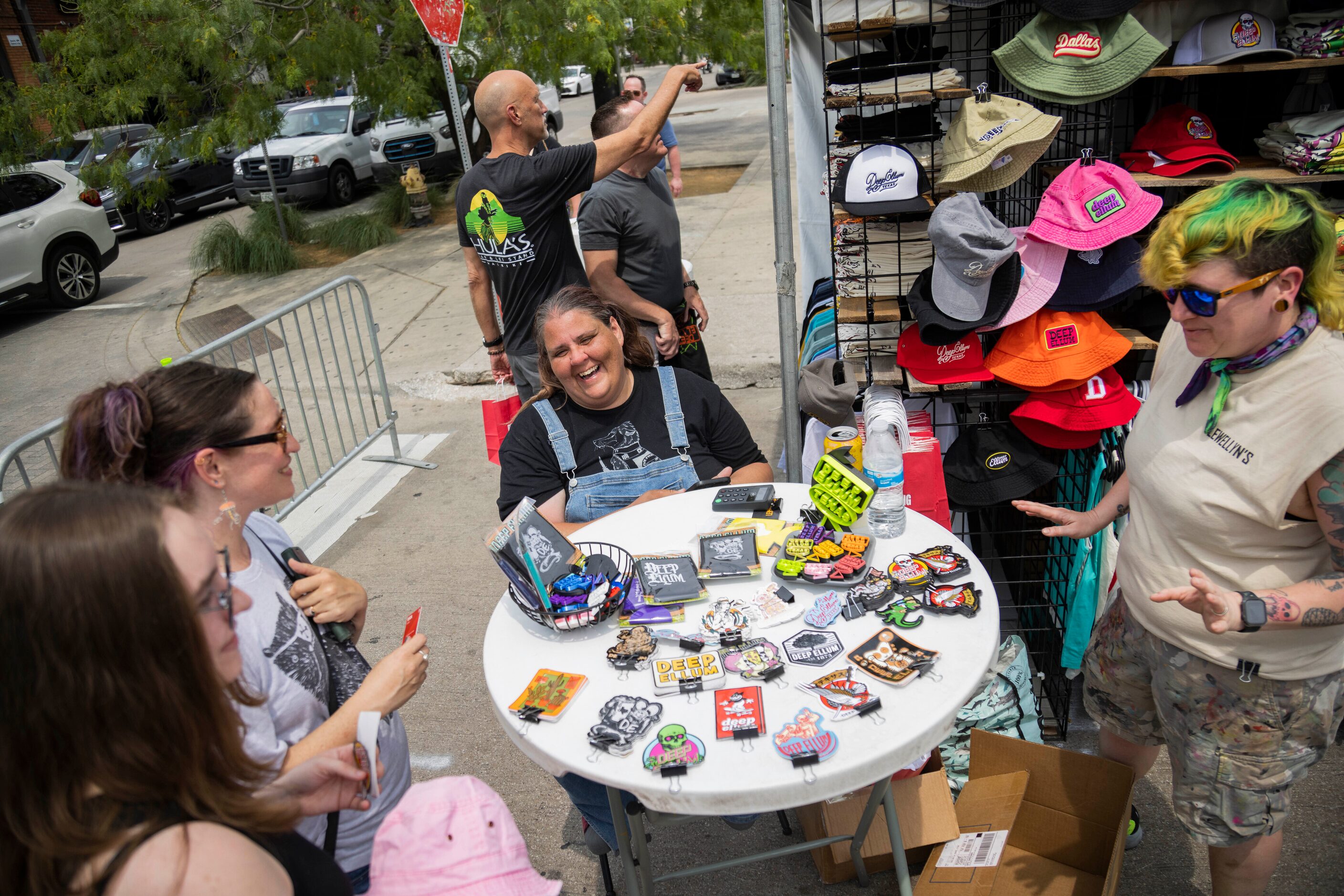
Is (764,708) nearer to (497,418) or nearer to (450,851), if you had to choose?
(450,851)

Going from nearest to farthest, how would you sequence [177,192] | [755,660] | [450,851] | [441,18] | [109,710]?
[109,710] → [450,851] → [755,660] → [441,18] → [177,192]

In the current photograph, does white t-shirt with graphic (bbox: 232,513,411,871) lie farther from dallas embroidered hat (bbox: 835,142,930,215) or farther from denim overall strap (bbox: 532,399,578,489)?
dallas embroidered hat (bbox: 835,142,930,215)

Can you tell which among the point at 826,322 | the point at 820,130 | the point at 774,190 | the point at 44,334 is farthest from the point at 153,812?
the point at 44,334

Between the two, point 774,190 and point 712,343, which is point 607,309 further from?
point 712,343

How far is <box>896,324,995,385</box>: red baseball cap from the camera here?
9.28 ft

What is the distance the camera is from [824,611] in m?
2.05

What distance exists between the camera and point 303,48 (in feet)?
28.8

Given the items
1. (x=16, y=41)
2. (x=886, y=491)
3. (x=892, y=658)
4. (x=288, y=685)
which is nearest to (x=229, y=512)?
(x=288, y=685)

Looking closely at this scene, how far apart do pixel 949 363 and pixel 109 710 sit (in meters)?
2.46

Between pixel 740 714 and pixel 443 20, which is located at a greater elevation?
pixel 443 20

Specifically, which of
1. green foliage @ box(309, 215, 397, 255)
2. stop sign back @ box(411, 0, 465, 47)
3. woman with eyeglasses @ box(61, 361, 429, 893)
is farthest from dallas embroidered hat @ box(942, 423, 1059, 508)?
green foliage @ box(309, 215, 397, 255)

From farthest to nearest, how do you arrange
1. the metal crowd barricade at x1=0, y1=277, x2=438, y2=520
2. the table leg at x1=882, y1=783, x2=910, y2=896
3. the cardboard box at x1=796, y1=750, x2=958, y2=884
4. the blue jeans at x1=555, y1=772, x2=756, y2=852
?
the metal crowd barricade at x1=0, y1=277, x2=438, y2=520, the cardboard box at x1=796, y1=750, x2=958, y2=884, the blue jeans at x1=555, y1=772, x2=756, y2=852, the table leg at x1=882, y1=783, x2=910, y2=896

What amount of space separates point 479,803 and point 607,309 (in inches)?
67.9

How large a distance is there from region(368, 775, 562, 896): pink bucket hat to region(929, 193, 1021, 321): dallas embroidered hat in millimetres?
2012
